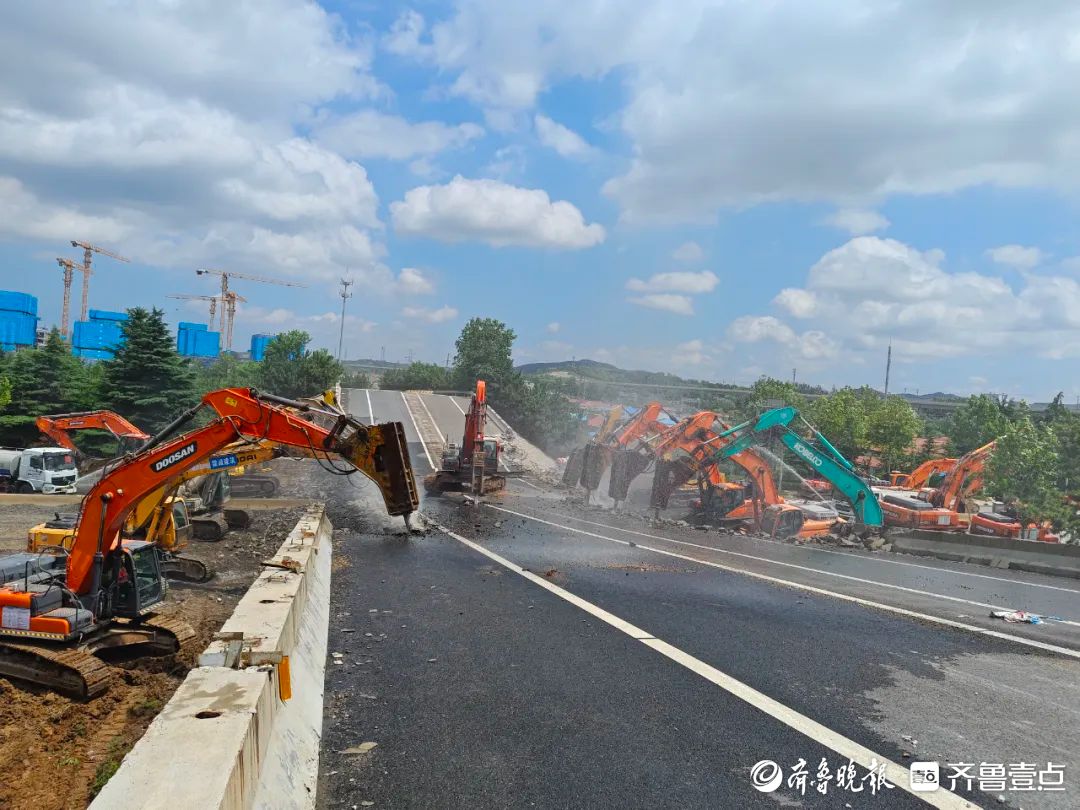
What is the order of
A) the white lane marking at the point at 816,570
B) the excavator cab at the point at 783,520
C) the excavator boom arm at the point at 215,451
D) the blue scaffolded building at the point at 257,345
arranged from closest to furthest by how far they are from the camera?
1. the excavator boom arm at the point at 215,451
2. the white lane marking at the point at 816,570
3. the excavator cab at the point at 783,520
4. the blue scaffolded building at the point at 257,345

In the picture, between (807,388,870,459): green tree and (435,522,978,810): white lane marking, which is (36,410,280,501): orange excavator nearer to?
(435,522,978,810): white lane marking

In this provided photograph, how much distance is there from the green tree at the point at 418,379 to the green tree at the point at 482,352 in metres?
7.25

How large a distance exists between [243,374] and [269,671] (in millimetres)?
64522

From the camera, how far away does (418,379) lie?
281 ft

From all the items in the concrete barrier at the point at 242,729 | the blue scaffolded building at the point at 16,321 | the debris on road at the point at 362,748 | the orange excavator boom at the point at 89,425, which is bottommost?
the debris on road at the point at 362,748

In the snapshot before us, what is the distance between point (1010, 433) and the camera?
25688 millimetres

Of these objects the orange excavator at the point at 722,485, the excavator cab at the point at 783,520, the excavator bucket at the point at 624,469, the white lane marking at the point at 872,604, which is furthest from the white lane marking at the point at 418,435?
the white lane marking at the point at 872,604

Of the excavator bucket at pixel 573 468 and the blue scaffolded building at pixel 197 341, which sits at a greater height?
the blue scaffolded building at pixel 197 341

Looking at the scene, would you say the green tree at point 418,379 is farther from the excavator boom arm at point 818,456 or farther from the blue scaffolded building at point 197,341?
the excavator boom arm at point 818,456

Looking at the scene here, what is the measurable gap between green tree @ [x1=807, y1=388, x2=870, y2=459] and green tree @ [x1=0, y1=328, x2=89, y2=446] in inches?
1695

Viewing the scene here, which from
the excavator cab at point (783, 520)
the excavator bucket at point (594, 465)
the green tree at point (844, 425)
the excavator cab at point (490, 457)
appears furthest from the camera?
the green tree at point (844, 425)

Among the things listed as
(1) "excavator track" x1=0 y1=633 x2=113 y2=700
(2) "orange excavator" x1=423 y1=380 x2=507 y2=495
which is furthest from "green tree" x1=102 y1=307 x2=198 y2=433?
(1) "excavator track" x1=0 y1=633 x2=113 y2=700

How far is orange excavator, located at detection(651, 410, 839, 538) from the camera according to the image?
72.8ft

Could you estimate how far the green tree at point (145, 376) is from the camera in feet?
110
